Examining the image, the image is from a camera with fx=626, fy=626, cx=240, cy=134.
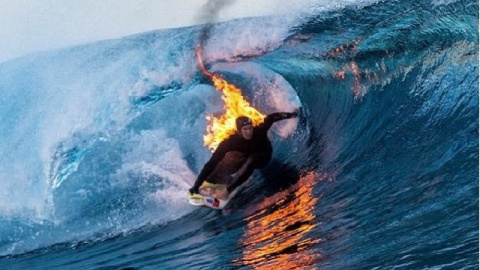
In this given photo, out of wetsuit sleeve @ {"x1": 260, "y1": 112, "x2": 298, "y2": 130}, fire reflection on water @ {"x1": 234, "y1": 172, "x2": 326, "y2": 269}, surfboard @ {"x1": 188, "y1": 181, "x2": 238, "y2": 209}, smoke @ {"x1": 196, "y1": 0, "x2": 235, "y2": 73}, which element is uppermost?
smoke @ {"x1": 196, "y1": 0, "x2": 235, "y2": 73}

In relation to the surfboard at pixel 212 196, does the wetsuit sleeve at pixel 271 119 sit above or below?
above

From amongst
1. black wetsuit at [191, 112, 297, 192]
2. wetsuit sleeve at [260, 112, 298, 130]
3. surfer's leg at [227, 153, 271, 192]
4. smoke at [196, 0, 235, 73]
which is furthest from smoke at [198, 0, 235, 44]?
surfer's leg at [227, 153, 271, 192]

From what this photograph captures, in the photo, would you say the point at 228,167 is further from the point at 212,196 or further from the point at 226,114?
the point at 226,114

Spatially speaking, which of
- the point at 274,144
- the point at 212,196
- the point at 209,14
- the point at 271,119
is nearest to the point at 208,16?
the point at 209,14

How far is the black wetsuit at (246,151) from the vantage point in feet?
22.7

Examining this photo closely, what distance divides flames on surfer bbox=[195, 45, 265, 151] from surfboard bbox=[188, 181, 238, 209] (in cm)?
81

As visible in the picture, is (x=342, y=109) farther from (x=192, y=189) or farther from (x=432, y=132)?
(x=192, y=189)

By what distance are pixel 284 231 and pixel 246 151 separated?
1.57 meters

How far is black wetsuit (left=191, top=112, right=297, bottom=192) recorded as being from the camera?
6910mm

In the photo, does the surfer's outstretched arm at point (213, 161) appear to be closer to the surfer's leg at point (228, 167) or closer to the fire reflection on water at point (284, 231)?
the surfer's leg at point (228, 167)

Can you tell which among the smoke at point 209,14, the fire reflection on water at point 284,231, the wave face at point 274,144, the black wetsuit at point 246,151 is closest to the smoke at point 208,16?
the smoke at point 209,14

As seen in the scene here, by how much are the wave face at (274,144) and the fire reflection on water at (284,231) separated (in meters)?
0.02

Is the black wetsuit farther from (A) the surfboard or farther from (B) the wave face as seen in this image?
(B) the wave face

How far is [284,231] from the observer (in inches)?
220
